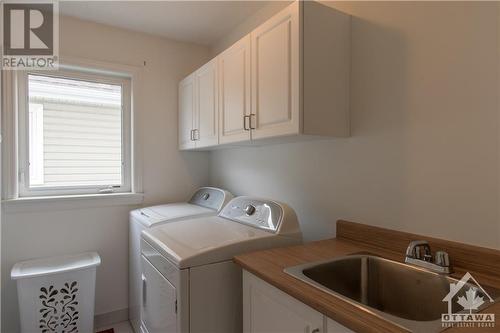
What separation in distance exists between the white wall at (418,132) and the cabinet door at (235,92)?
0.44m

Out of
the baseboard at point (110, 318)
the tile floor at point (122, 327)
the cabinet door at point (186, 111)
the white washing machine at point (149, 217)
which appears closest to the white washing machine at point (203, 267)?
the white washing machine at point (149, 217)

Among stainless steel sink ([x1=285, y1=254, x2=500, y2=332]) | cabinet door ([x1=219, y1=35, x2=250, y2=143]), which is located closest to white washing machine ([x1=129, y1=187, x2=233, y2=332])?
cabinet door ([x1=219, y1=35, x2=250, y2=143])

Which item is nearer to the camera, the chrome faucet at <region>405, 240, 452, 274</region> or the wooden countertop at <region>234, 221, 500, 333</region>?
the wooden countertop at <region>234, 221, 500, 333</region>

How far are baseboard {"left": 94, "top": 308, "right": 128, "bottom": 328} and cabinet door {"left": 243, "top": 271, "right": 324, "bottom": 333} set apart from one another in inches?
65.4

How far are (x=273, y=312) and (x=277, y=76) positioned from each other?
1.08m

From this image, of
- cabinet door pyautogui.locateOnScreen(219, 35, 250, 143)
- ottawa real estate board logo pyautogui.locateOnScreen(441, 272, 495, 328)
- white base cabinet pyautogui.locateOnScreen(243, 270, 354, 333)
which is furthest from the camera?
cabinet door pyautogui.locateOnScreen(219, 35, 250, 143)

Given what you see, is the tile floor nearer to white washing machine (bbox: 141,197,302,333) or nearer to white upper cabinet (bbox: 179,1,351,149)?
white washing machine (bbox: 141,197,302,333)

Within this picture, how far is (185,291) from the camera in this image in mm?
1305

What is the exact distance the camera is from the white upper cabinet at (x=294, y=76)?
4.54 feet

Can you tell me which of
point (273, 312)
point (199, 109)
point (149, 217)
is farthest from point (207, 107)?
point (273, 312)

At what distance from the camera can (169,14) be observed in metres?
2.23

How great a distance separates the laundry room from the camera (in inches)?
42.9

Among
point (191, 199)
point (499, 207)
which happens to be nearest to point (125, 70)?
point (191, 199)

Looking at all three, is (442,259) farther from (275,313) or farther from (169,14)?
(169,14)
